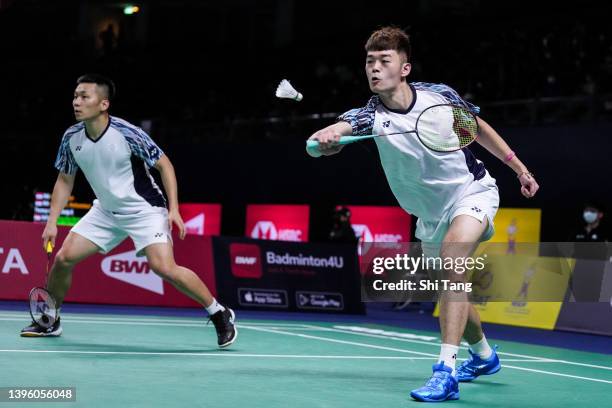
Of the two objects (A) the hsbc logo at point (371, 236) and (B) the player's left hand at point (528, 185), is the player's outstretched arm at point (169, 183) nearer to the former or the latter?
(B) the player's left hand at point (528, 185)

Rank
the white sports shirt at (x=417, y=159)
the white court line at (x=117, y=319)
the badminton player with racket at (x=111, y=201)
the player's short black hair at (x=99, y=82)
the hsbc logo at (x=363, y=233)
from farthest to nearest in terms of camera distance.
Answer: the hsbc logo at (x=363, y=233) < the white court line at (x=117, y=319) < the player's short black hair at (x=99, y=82) < the badminton player with racket at (x=111, y=201) < the white sports shirt at (x=417, y=159)

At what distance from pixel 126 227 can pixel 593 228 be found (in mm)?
6837

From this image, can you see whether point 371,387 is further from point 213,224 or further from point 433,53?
point 213,224

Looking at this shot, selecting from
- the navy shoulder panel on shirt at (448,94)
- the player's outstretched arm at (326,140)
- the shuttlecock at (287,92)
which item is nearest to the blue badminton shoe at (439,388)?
the player's outstretched arm at (326,140)

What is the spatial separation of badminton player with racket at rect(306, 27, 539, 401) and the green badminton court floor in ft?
1.56

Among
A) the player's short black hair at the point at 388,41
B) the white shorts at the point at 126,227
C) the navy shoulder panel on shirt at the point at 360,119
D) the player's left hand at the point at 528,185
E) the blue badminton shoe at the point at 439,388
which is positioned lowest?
the blue badminton shoe at the point at 439,388

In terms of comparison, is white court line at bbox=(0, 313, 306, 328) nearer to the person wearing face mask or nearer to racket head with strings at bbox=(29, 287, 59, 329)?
racket head with strings at bbox=(29, 287, 59, 329)

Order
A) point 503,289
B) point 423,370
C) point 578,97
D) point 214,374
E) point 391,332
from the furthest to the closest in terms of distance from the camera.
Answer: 1. point 578,97
2. point 503,289
3. point 391,332
4. point 423,370
5. point 214,374

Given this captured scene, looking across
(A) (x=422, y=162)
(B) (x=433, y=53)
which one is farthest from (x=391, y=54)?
(B) (x=433, y=53)

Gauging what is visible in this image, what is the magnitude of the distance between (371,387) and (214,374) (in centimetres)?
89

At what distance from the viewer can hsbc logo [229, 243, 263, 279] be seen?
40.3 ft

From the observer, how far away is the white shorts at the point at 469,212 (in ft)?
17.1

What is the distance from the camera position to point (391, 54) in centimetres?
512

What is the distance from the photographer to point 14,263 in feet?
37.2
